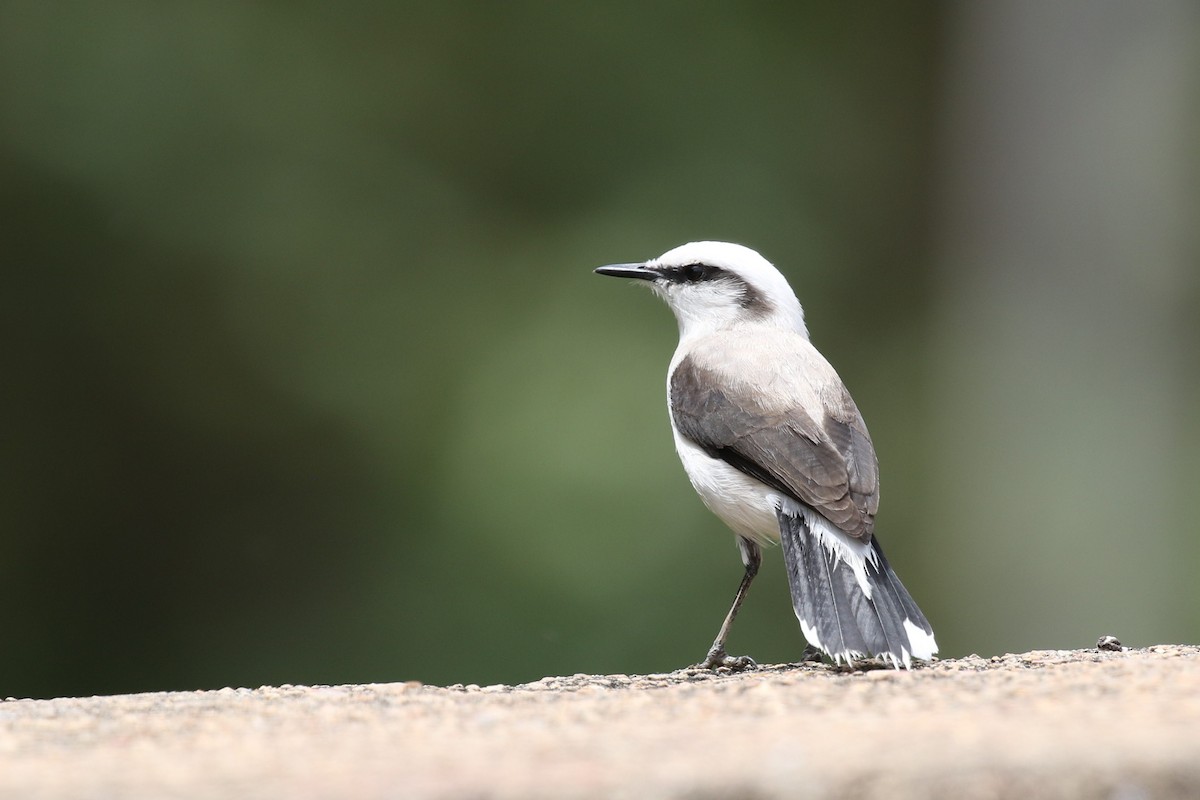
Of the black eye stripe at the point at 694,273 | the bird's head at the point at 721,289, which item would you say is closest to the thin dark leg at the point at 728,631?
the bird's head at the point at 721,289

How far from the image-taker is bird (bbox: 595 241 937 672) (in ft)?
16.7

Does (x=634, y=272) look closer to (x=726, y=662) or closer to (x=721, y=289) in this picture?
(x=721, y=289)

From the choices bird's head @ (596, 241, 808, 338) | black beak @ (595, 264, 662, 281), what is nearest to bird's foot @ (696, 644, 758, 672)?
bird's head @ (596, 241, 808, 338)

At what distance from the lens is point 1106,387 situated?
12.0 metres

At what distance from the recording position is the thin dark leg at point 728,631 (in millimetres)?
5793

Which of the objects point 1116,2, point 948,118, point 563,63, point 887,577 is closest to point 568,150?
point 563,63

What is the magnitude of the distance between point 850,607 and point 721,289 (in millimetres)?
2482

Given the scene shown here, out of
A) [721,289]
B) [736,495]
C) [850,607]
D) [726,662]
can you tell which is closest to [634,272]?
[721,289]

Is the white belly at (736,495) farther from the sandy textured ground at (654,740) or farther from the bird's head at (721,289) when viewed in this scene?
the sandy textured ground at (654,740)

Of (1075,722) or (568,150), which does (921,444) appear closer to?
(568,150)

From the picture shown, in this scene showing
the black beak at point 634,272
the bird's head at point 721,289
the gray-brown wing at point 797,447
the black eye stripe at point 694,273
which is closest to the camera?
the gray-brown wing at point 797,447

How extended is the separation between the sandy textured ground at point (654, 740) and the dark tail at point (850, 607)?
394 millimetres

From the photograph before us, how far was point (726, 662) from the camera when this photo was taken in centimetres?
587

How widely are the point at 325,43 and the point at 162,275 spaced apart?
245 cm
